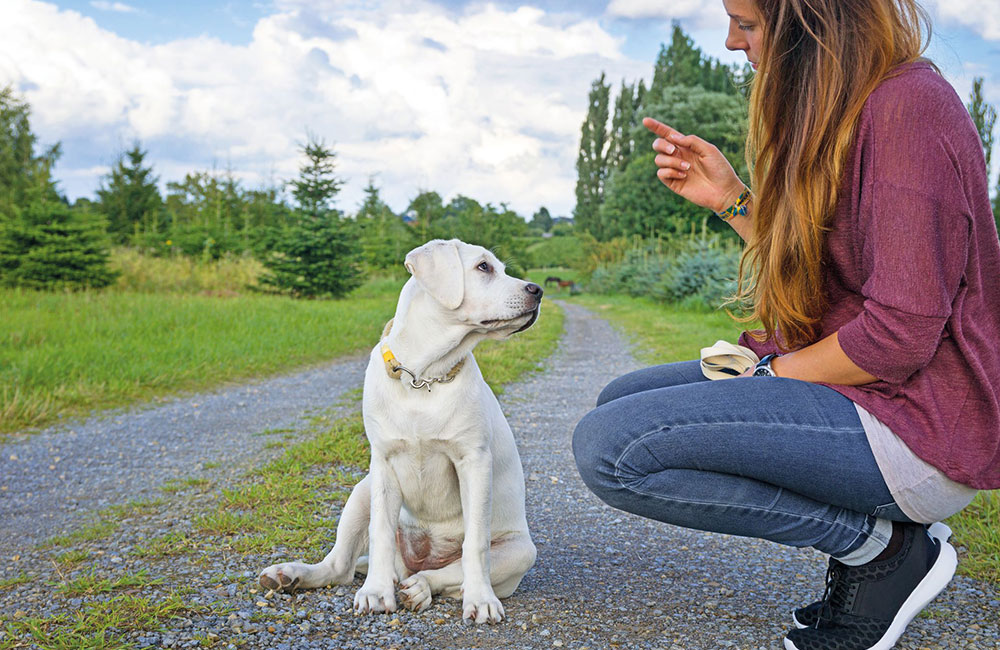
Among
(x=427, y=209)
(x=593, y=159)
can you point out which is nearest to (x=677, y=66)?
(x=593, y=159)

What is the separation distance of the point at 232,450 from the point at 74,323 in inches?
190

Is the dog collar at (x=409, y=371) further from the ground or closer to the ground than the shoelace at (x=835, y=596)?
further from the ground

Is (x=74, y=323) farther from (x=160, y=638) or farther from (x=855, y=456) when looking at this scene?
(x=855, y=456)

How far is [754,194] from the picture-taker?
91.1 inches

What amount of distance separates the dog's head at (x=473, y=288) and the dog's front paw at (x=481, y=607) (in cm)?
89

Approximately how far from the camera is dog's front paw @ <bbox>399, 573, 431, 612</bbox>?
257 centimetres

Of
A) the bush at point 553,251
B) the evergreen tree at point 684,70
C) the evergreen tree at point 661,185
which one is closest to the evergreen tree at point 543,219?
the bush at point 553,251

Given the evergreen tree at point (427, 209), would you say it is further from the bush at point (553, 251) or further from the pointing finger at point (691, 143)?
the bush at point (553, 251)

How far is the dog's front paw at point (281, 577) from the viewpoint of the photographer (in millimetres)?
2605

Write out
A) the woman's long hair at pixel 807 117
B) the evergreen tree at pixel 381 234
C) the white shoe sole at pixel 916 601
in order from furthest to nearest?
the evergreen tree at pixel 381 234 → the white shoe sole at pixel 916 601 → the woman's long hair at pixel 807 117

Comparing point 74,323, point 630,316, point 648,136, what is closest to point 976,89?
point 648,136

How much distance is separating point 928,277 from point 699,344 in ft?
26.3

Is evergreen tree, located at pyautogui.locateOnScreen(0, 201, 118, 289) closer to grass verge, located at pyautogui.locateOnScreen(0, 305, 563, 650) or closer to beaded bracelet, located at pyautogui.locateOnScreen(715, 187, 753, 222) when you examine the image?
grass verge, located at pyautogui.locateOnScreen(0, 305, 563, 650)

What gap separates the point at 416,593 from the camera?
8.46 feet
